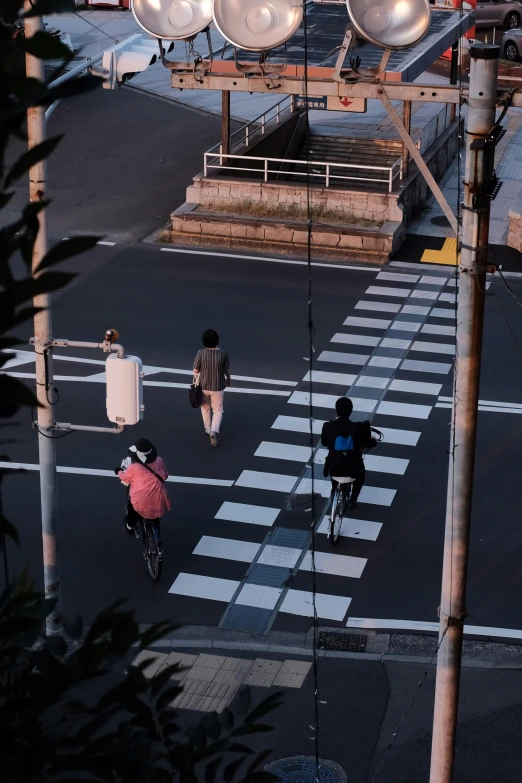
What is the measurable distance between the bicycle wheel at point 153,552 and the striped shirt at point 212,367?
9.68 feet

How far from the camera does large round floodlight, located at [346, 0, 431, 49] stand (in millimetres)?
8180

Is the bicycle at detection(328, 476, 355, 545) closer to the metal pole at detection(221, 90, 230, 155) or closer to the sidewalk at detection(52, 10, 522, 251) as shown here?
the sidewalk at detection(52, 10, 522, 251)

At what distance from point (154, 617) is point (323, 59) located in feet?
55.7

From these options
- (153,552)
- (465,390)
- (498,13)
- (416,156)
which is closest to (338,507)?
(153,552)

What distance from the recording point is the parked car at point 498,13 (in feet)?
136

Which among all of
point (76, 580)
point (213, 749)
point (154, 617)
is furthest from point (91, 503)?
point (213, 749)

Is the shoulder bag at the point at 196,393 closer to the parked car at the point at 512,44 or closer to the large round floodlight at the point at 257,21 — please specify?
the large round floodlight at the point at 257,21

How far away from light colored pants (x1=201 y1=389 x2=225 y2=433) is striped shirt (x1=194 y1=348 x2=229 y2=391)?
122mm

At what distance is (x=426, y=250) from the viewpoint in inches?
896

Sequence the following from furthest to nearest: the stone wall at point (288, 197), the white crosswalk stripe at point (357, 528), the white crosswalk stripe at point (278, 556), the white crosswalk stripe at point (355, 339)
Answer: the stone wall at point (288, 197) < the white crosswalk stripe at point (355, 339) < the white crosswalk stripe at point (357, 528) < the white crosswalk stripe at point (278, 556)

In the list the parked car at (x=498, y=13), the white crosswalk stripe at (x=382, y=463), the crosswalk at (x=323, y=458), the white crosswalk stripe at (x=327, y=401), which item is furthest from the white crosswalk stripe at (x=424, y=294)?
the parked car at (x=498, y=13)

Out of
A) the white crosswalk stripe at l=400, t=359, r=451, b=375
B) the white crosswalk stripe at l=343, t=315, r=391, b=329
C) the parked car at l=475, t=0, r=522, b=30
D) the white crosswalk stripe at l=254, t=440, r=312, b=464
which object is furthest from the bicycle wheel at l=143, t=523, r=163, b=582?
the parked car at l=475, t=0, r=522, b=30

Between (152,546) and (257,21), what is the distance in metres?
4.98

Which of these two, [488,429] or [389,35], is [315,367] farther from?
[389,35]
